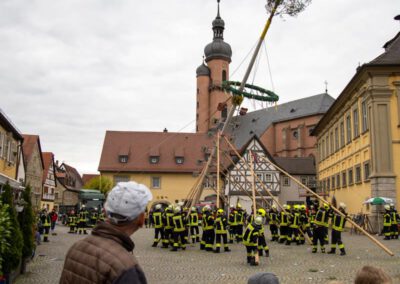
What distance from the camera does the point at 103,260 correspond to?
277cm

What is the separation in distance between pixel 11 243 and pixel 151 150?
4663 centimetres

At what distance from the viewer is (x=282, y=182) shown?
5253 centimetres

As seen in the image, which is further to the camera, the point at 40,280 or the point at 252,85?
the point at 252,85

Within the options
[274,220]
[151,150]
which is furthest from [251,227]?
[151,150]

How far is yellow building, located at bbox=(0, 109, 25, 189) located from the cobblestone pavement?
10.2 m

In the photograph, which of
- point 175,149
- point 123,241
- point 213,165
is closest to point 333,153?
point 213,165

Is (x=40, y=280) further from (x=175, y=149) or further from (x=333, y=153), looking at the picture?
(x=175, y=149)

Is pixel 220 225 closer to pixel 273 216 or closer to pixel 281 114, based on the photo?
pixel 273 216

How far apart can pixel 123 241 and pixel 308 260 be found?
41.3 feet

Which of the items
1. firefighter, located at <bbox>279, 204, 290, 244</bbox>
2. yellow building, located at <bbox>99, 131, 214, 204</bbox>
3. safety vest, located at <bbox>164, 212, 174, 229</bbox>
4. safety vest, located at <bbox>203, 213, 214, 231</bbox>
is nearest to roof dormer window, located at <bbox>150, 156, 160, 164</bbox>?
yellow building, located at <bbox>99, 131, 214, 204</bbox>

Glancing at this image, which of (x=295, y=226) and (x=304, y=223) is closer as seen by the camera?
(x=295, y=226)

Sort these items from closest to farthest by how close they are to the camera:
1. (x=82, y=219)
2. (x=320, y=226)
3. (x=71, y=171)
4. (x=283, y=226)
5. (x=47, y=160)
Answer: (x=320, y=226) → (x=283, y=226) → (x=82, y=219) → (x=47, y=160) → (x=71, y=171)

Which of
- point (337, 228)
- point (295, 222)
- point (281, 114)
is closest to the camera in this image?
point (337, 228)

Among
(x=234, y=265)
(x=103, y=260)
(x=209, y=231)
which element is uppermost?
(x=103, y=260)
